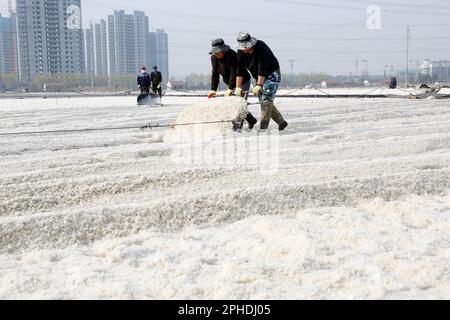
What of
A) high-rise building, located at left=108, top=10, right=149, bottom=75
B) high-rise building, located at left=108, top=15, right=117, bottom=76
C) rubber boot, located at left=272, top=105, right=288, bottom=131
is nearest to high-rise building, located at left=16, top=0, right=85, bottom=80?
high-rise building, located at left=108, top=15, right=117, bottom=76

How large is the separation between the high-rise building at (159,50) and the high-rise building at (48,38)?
3141cm

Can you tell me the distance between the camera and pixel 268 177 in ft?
13.0

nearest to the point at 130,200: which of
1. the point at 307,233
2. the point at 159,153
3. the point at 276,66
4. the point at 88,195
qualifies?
the point at 88,195

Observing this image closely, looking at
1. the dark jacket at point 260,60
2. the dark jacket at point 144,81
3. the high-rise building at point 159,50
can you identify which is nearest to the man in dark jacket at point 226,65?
the dark jacket at point 260,60

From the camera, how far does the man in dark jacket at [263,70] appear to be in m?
6.33

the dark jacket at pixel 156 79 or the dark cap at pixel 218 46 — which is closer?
the dark cap at pixel 218 46

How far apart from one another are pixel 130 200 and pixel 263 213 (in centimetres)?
92

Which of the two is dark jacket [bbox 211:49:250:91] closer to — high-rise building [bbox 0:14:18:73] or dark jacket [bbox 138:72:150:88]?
dark jacket [bbox 138:72:150:88]

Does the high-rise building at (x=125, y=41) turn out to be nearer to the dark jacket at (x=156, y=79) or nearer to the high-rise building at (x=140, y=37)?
the high-rise building at (x=140, y=37)

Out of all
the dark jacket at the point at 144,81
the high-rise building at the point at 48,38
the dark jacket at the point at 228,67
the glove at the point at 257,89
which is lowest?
the glove at the point at 257,89

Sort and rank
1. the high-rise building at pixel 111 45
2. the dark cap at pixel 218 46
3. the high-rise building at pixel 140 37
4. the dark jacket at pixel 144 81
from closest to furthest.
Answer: the dark cap at pixel 218 46, the dark jacket at pixel 144 81, the high-rise building at pixel 111 45, the high-rise building at pixel 140 37

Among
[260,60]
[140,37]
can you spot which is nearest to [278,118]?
[260,60]

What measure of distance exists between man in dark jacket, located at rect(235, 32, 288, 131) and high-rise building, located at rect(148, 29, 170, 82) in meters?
96.5

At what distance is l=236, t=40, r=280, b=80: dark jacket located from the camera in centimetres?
641
